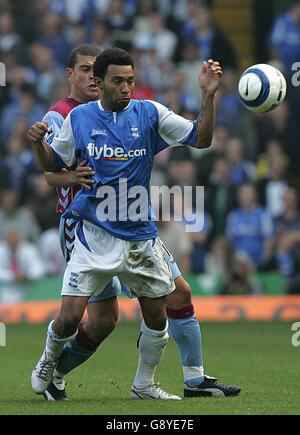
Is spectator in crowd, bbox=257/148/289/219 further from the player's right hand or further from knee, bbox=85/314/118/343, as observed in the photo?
the player's right hand

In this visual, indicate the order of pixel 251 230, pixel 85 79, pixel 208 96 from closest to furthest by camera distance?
pixel 208 96 → pixel 85 79 → pixel 251 230

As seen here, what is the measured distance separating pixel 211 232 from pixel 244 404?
9.97 m

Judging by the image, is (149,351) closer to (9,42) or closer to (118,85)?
(118,85)

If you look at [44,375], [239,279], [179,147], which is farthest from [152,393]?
[179,147]

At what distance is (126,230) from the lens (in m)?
8.14

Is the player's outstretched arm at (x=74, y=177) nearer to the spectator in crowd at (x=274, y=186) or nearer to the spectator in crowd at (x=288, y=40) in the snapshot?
the spectator in crowd at (x=274, y=186)

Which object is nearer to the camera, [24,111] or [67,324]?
[67,324]

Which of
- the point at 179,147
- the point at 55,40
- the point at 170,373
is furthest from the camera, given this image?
the point at 55,40

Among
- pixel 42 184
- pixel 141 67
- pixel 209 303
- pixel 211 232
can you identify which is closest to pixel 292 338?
pixel 209 303

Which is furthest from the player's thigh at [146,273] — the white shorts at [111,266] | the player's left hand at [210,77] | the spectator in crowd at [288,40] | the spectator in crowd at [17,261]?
the spectator in crowd at [288,40]

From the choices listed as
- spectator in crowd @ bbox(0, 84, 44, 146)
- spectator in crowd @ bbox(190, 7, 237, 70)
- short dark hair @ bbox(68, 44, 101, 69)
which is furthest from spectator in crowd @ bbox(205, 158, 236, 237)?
short dark hair @ bbox(68, 44, 101, 69)

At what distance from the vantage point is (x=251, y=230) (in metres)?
17.6

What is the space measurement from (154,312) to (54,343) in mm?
723

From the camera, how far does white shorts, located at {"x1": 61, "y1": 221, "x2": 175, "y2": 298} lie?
804cm
